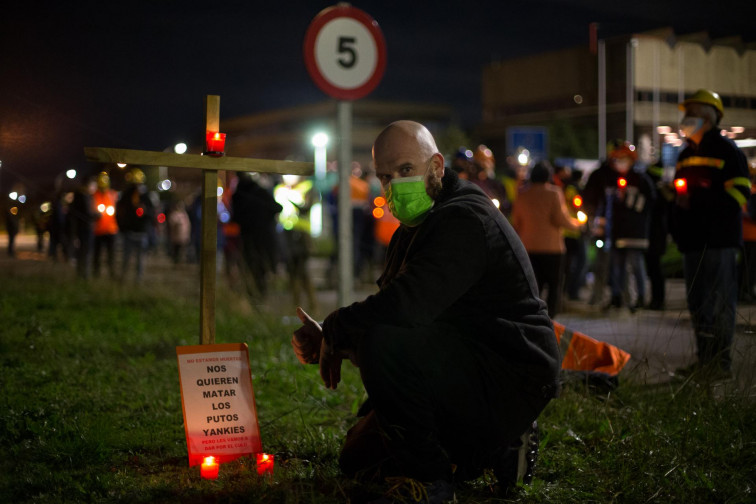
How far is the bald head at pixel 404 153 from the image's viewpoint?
371cm

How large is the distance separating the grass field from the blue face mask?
2.35 metres

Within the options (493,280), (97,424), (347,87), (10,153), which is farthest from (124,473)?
(347,87)

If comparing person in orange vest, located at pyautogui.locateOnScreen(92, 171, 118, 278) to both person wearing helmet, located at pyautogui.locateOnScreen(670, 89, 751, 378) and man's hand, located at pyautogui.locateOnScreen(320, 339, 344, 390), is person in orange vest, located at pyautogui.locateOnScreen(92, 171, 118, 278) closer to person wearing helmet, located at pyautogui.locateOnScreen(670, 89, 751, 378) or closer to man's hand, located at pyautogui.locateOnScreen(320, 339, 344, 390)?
person wearing helmet, located at pyautogui.locateOnScreen(670, 89, 751, 378)

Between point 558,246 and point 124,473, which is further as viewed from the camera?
point 558,246

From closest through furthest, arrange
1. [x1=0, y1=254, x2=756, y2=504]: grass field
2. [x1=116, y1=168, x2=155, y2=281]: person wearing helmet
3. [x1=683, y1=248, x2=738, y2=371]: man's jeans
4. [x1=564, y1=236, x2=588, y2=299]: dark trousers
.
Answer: [x1=0, y1=254, x2=756, y2=504]: grass field → [x1=683, y1=248, x2=738, y2=371]: man's jeans → [x1=564, y1=236, x2=588, y2=299]: dark trousers → [x1=116, y1=168, x2=155, y2=281]: person wearing helmet

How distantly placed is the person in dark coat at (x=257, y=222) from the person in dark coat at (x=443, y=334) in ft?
25.3

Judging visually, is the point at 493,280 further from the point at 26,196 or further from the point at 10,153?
the point at 26,196

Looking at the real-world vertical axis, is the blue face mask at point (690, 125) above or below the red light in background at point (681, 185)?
above

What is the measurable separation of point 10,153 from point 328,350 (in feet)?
12.1

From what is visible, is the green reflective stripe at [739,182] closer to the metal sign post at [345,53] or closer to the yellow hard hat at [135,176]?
the metal sign post at [345,53]

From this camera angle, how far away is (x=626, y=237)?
431 inches

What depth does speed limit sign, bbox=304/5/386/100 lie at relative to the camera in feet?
23.0

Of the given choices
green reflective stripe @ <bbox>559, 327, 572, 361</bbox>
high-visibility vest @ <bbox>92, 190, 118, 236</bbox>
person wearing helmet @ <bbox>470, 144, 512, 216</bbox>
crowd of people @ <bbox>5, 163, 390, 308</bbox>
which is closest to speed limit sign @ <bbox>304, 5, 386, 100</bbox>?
person wearing helmet @ <bbox>470, 144, 512, 216</bbox>

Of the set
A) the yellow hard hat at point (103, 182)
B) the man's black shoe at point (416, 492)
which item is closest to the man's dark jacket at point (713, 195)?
the man's black shoe at point (416, 492)
